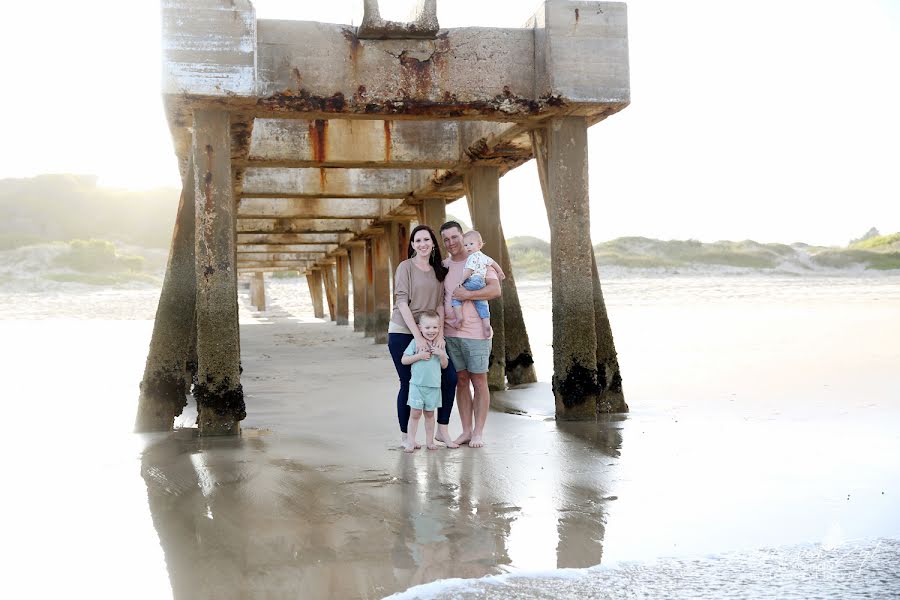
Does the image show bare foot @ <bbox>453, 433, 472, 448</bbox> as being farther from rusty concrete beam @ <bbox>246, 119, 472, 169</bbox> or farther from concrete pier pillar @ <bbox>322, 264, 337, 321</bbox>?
concrete pier pillar @ <bbox>322, 264, 337, 321</bbox>

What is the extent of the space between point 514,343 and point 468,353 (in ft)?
11.9

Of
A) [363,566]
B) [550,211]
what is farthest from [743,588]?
[550,211]

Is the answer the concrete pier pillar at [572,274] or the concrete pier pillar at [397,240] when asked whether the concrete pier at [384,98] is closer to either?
the concrete pier pillar at [572,274]

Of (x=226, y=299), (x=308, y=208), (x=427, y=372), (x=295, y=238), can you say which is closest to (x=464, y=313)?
(x=427, y=372)

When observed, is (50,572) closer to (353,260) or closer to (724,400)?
(724,400)

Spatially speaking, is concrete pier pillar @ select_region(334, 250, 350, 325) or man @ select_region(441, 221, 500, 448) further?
concrete pier pillar @ select_region(334, 250, 350, 325)

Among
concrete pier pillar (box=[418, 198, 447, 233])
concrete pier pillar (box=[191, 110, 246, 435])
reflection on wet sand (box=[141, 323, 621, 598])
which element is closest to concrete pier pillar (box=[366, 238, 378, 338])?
concrete pier pillar (box=[418, 198, 447, 233])

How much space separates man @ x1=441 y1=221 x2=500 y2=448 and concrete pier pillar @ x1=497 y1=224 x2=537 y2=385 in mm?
3423

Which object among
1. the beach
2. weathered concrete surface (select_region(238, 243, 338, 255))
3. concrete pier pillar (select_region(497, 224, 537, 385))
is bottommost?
the beach

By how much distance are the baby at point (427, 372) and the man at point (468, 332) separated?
6.4 inches

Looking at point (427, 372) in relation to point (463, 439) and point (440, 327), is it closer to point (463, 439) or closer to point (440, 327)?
point (440, 327)

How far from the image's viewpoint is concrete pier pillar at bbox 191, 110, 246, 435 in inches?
259

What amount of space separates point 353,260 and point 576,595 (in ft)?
64.5

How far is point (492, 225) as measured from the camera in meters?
9.66
